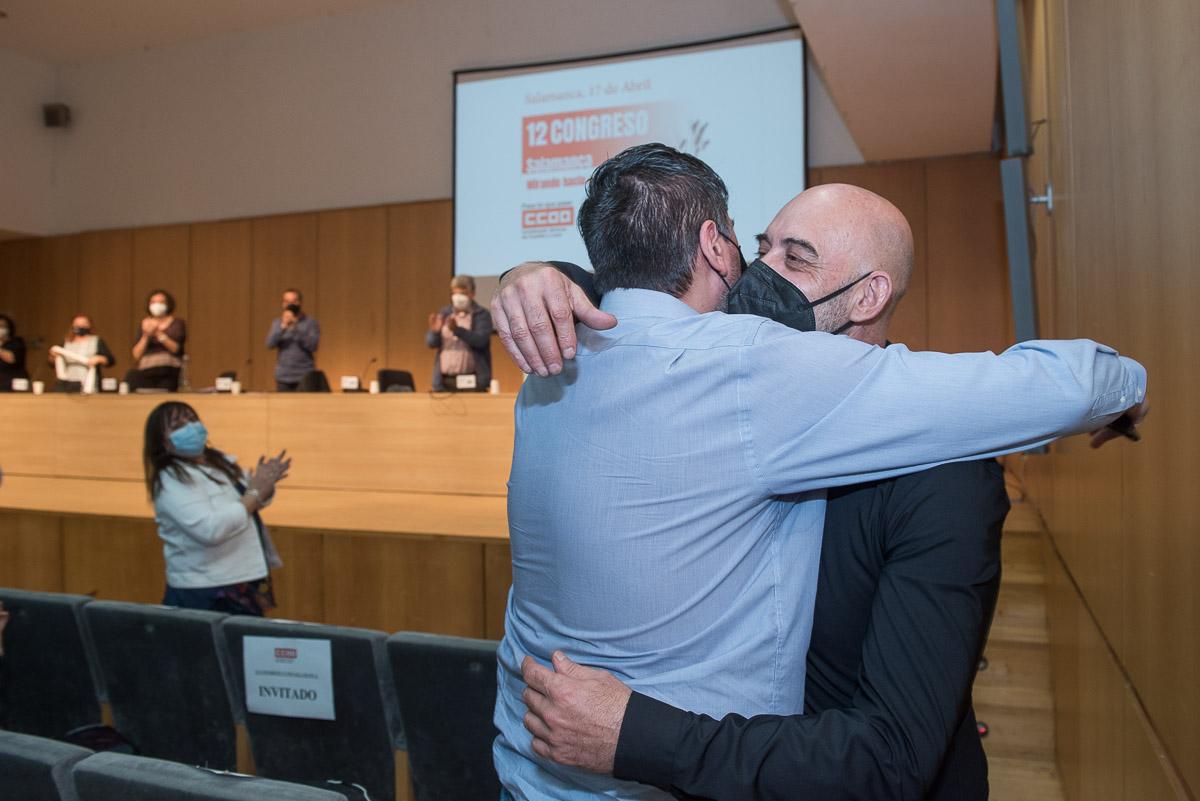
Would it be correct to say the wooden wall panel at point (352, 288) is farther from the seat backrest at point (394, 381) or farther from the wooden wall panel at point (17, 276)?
the wooden wall panel at point (17, 276)

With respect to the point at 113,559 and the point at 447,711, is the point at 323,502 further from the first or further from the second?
the point at 447,711

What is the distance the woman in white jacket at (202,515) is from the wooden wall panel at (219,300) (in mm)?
7300

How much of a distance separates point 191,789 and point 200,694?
1.22 m

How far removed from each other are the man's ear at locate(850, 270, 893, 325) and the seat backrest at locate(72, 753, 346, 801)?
0.98m

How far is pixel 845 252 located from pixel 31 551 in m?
5.10

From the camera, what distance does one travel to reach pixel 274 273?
10.0 m

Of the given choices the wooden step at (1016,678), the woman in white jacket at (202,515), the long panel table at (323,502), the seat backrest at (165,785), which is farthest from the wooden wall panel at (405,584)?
the seat backrest at (165,785)

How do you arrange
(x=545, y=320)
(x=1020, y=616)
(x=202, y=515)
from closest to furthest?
(x=545, y=320)
(x=202, y=515)
(x=1020, y=616)

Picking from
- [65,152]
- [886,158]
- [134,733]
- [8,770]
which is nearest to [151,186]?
[65,152]

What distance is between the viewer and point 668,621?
0.93 metres

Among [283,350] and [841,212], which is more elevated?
[283,350]

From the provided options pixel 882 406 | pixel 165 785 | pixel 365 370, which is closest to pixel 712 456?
pixel 882 406

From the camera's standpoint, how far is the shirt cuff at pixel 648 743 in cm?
87

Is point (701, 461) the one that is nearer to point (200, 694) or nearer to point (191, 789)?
point (191, 789)
